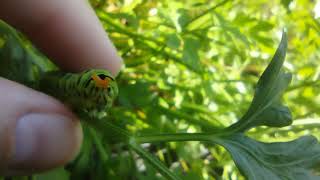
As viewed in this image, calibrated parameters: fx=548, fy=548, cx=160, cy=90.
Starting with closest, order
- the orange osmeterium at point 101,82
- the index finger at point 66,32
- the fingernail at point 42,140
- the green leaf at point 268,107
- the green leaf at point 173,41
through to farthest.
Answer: the orange osmeterium at point 101,82 < the fingernail at point 42,140 < the green leaf at point 268,107 < the index finger at point 66,32 < the green leaf at point 173,41

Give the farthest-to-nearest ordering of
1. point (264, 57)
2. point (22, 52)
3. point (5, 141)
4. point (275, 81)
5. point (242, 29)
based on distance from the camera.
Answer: point (264, 57) → point (242, 29) → point (22, 52) → point (275, 81) → point (5, 141)

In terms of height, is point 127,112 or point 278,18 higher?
point 278,18

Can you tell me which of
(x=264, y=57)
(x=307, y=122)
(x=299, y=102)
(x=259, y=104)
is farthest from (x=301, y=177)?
(x=264, y=57)

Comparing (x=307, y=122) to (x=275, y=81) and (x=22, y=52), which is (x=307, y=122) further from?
(x=22, y=52)

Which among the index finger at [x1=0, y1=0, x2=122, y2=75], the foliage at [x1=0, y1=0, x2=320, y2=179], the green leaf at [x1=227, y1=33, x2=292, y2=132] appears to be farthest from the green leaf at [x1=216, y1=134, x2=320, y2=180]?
the index finger at [x1=0, y1=0, x2=122, y2=75]

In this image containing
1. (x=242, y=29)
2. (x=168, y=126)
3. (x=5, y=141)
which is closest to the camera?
(x=5, y=141)

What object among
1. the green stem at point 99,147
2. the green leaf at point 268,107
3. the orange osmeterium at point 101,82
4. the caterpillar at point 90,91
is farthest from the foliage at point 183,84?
the orange osmeterium at point 101,82

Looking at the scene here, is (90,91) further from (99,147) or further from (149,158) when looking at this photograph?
(99,147)

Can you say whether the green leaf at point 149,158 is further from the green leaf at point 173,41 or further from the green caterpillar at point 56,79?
the green leaf at point 173,41
